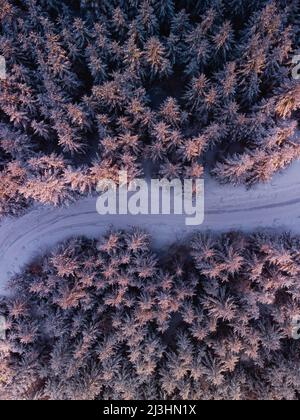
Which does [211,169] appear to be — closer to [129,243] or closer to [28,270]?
[129,243]

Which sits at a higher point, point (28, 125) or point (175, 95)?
point (175, 95)

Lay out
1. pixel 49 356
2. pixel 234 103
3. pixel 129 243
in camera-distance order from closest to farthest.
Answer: pixel 234 103 < pixel 129 243 < pixel 49 356

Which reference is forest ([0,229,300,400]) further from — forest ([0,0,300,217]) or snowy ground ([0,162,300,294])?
forest ([0,0,300,217])

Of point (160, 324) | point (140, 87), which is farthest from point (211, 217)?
point (140, 87)

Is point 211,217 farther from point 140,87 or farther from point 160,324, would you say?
point 140,87

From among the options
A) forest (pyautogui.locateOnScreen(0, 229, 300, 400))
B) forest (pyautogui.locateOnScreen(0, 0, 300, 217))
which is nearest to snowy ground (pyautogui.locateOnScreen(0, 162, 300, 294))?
forest (pyautogui.locateOnScreen(0, 229, 300, 400))
